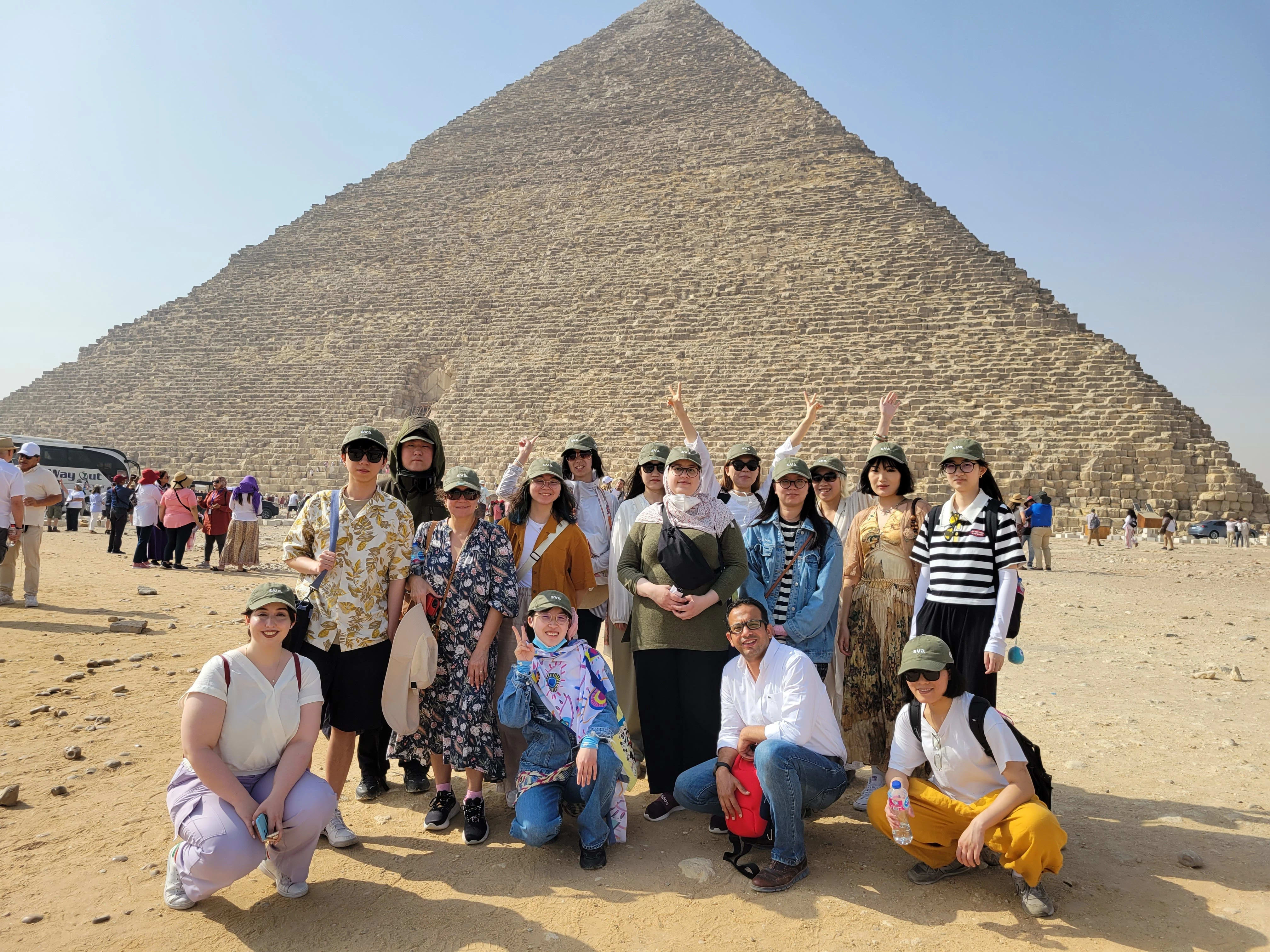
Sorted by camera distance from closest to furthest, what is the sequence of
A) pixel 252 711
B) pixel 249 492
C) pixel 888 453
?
pixel 252 711 → pixel 888 453 → pixel 249 492

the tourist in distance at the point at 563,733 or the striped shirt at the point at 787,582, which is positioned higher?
the striped shirt at the point at 787,582

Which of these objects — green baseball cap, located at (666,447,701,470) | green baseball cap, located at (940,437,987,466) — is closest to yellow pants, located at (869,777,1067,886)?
green baseball cap, located at (940,437,987,466)

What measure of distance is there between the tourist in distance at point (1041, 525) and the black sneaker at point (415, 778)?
1071 centimetres

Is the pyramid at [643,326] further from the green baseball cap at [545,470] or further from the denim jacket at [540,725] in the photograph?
the denim jacket at [540,725]

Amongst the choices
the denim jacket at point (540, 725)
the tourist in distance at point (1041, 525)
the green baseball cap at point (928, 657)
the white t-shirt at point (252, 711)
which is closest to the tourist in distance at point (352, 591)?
the white t-shirt at point (252, 711)

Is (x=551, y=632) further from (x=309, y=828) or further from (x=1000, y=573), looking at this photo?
(x=1000, y=573)

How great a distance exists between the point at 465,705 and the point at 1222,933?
7.56ft

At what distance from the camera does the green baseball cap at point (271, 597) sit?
2.24 meters

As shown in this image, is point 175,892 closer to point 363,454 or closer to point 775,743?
point 363,454

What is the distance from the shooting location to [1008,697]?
452 centimetres

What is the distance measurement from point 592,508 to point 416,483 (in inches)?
30.1

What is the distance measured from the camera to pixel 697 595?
9.43 ft

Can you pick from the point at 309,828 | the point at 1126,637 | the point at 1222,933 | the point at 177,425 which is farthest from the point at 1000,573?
the point at 177,425

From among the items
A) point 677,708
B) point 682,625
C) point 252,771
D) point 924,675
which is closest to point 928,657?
point 924,675
